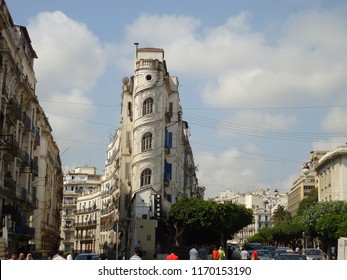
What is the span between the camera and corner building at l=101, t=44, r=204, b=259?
171ft

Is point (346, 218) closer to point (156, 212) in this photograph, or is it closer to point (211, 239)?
point (211, 239)

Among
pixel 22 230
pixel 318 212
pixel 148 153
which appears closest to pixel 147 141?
pixel 148 153

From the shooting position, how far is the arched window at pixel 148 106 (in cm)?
5522

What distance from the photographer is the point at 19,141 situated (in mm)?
46781

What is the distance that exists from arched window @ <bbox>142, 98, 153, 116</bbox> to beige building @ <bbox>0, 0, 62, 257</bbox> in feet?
33.0

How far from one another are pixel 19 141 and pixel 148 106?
13.6m

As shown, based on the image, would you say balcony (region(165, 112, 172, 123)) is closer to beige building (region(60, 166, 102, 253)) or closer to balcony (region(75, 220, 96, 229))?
beige building (region(60, 166, 102, 253))

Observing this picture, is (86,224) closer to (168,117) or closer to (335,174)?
(335,174)

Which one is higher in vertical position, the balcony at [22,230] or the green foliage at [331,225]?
the green foliage at [331,225]

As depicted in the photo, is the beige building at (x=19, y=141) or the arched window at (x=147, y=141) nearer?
the beige building at (x=19, y=141)

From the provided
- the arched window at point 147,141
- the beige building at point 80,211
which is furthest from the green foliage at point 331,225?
the beige building at point 80,211

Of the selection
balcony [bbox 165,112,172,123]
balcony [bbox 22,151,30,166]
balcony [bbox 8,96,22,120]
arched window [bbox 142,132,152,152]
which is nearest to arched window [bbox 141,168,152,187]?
arched window [bbox 142,132,152,152]

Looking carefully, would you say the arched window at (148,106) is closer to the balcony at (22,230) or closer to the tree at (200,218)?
the tree at (200,218)

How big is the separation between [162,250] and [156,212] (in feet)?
9.74
